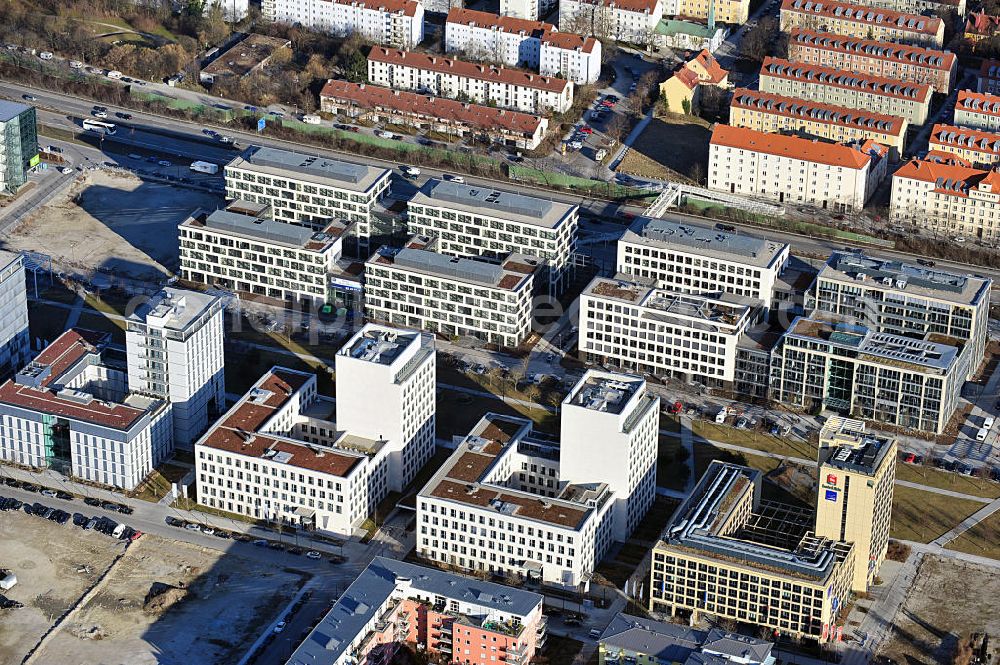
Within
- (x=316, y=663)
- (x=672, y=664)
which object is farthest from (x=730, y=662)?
(x=316, y=663)

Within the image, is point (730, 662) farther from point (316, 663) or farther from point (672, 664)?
point (316, 663)
